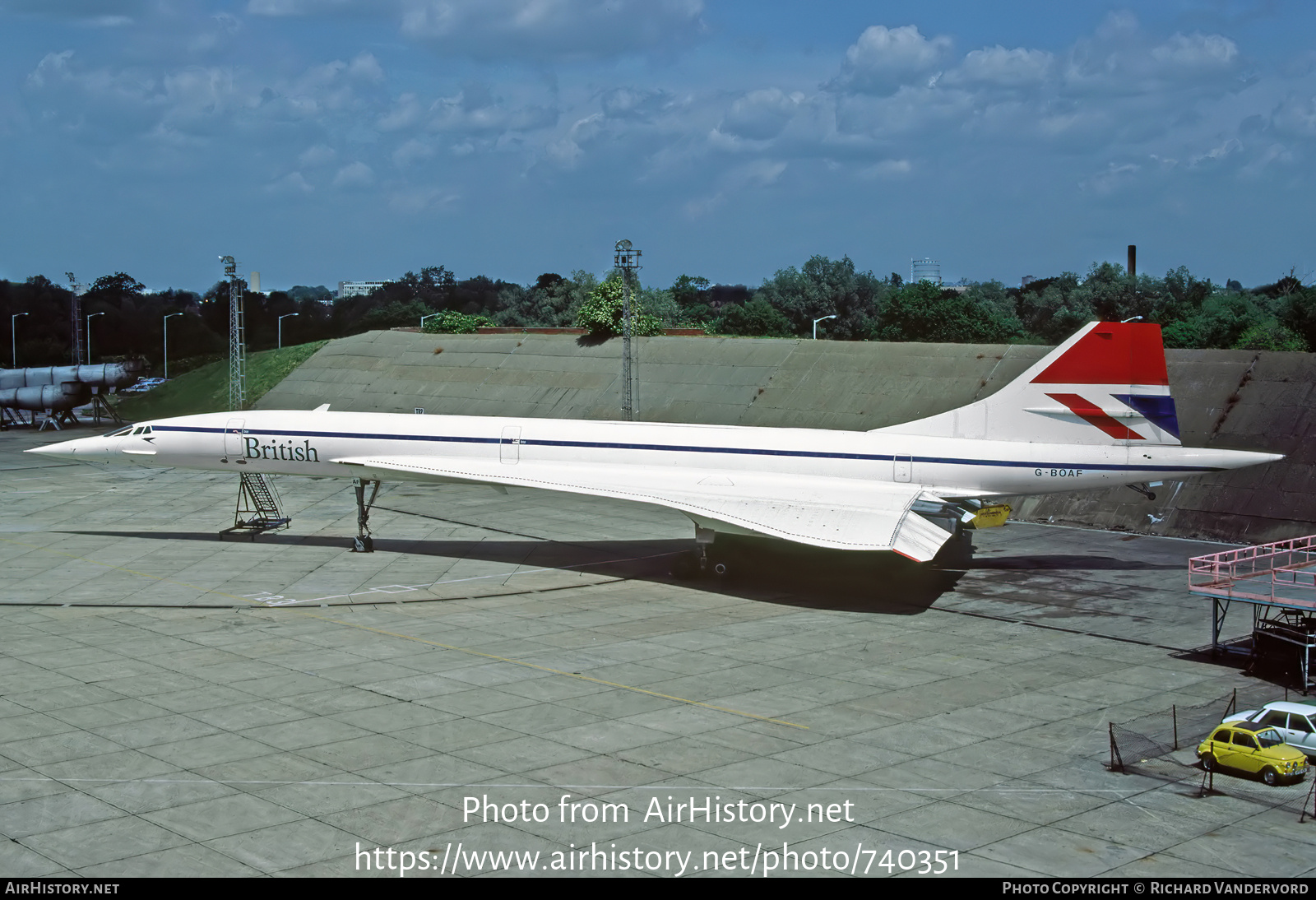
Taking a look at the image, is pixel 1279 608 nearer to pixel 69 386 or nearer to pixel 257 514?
pixel 257 514

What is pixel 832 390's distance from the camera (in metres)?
56.3

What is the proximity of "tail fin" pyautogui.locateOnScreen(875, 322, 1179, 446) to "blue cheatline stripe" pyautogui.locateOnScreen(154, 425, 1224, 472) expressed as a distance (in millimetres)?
803

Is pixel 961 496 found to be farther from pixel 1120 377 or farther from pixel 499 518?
pixel 499 518

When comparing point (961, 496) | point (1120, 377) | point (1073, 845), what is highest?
point (1120, 377)

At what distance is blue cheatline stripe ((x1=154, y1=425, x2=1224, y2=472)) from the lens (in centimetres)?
3203

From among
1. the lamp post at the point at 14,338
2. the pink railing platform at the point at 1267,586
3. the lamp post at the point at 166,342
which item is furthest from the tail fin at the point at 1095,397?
the lamp post at the point at 14,338

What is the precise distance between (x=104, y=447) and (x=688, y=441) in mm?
20325

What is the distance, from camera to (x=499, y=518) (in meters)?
43.9

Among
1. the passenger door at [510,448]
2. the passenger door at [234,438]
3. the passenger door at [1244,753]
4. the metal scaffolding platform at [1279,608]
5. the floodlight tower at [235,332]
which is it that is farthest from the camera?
the floodlight tower at [235,332]

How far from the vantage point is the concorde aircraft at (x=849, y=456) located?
1245 inches

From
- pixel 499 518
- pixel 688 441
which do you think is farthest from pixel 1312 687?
pixel 499 518

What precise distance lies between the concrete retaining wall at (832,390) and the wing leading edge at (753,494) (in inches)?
576

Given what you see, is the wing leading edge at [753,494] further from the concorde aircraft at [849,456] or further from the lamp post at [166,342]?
the lamp post at [166,342]

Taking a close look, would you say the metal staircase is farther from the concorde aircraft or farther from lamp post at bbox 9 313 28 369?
lamp post at bbox 9 313 28 369
